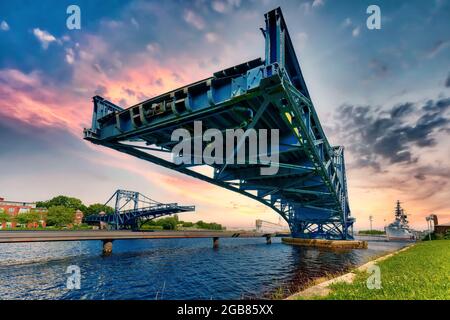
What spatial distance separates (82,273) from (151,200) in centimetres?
6819

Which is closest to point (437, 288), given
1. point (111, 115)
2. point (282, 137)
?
point (282, 137)

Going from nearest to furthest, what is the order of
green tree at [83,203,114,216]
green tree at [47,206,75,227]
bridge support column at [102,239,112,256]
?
bridge support column at [102,239,112,256], green tree at [47,206,75,227], green tree at [83,203,114,216]

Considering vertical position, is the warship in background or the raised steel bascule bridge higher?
the raised steel bascule bridge

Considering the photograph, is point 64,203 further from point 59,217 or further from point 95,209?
point 59,217

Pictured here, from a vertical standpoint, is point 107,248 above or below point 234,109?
below

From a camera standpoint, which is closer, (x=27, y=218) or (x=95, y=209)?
(x=27, y=218)

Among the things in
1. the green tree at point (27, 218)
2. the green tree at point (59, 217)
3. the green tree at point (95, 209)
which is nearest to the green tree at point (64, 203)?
the green tree at point (95, 209)

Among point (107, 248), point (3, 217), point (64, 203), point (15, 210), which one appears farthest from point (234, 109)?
point (64, 203)

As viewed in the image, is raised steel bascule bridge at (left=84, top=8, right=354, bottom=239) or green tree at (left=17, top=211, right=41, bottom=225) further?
green tree at (left=17, top=211, right=41, bottom=225)

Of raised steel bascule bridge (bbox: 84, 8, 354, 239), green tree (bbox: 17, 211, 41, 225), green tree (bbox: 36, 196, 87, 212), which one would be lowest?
green tree (bbox: 17, 211, 41, 225)

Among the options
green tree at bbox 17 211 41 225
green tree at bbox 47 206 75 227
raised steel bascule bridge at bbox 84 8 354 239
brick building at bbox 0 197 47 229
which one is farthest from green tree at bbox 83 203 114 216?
raised steel bascule bridge at bbox 84 8 354 239

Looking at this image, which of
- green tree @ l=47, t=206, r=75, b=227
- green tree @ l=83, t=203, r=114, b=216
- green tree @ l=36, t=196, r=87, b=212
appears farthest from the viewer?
green tree @ l=36, t=196, r=87, b=212

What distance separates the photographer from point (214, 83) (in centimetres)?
1250

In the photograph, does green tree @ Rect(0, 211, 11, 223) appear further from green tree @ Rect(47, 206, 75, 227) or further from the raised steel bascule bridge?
the raised steel bascule bridge
